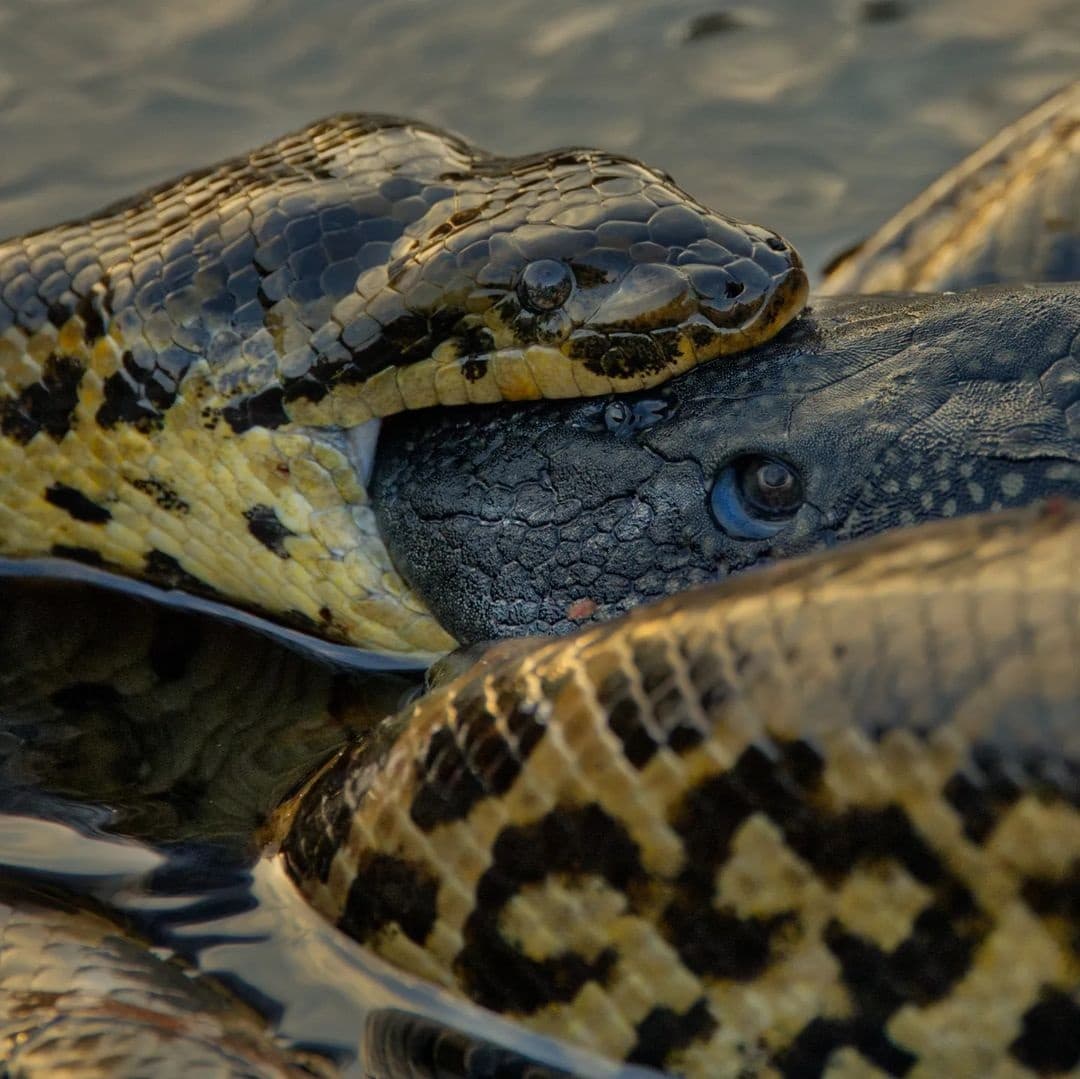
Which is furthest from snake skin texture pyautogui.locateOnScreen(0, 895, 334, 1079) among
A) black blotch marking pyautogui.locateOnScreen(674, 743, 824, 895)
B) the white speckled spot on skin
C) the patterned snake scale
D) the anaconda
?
the white speckled spot on skin

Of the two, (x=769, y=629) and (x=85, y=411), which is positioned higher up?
(x=85, y=411)

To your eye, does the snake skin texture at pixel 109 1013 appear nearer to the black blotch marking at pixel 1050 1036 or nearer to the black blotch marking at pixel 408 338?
the black blotch marking at pixel 1050 1036

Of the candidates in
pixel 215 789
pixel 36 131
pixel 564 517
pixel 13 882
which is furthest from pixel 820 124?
pixel 13 882

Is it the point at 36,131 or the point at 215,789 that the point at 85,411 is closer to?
the point at 215,789

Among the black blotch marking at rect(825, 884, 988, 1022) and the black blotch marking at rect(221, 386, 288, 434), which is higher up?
the black blotch marking at rect(221, 386, 288, 434)

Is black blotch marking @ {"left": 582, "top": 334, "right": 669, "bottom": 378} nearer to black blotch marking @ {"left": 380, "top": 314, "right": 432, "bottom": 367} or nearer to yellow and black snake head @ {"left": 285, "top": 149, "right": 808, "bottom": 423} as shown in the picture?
yellow and black snake head @ {"left": 285, "top": 149, "right": 808, "bottom": 423}

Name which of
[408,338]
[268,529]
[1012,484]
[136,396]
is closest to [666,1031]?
[1012,484]

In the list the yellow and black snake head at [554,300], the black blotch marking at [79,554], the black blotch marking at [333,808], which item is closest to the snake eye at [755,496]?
the yellow and black snake head at [554,300]
